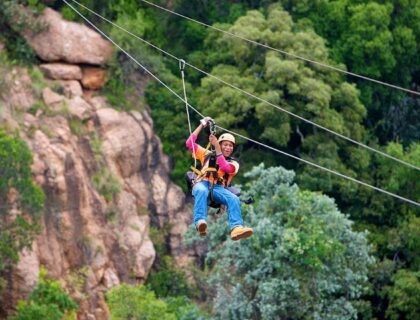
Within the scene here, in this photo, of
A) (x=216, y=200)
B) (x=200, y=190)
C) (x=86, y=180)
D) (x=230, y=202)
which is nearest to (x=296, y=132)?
(x=86, y=180)

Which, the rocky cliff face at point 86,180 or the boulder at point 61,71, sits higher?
the boulder at point 61,71

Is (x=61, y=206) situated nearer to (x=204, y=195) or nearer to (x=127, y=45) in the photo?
(x=127, y=45)

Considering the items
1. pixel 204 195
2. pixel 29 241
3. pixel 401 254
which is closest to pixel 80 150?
pixel 29 241

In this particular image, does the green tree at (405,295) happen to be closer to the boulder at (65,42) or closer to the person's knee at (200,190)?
the boulder at (65,42)

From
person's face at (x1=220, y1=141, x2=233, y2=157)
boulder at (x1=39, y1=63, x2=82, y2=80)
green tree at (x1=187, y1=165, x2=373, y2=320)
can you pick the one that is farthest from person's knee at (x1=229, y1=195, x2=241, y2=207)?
boulder at (x1=39, y1=63, x2=82, y2=80)

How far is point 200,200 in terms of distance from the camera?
1727 cm

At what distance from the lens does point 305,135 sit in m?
36.2

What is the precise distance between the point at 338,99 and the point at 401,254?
4.27 metres

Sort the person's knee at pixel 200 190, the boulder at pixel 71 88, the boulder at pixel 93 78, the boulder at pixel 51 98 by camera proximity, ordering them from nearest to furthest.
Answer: the person's knee at pixel 200 190
the boulder at pixel 51 98
the boulder at pixel 71 88
the boulder at pixel 93 78

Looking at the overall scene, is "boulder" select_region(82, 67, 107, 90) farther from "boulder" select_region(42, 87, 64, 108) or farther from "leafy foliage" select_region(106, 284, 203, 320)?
"leafy foliage" select_region(106, 284, 203, 320)

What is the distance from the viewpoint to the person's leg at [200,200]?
17.2 metres

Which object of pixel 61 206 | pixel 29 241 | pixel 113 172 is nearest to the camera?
pixel 29 241

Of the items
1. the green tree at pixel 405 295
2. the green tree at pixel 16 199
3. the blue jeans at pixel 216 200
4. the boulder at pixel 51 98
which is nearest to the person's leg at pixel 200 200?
the blue jeans at pixel 216 200

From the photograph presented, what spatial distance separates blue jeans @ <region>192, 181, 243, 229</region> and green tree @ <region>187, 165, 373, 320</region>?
12735 millimetres
